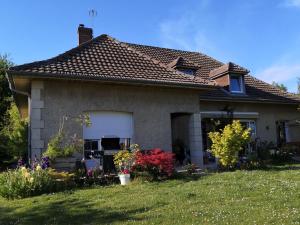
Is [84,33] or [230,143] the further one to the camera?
[84,33]

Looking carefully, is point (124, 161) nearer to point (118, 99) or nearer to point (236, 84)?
point (118, 99)

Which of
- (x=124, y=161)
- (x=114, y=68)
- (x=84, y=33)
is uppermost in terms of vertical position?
(x=84, y=33)

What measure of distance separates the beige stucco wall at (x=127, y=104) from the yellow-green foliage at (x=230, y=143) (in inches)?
90.3

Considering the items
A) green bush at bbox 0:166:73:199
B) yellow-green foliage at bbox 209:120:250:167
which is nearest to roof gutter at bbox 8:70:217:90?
yellow-green foliage at bbox 209:120:250:167

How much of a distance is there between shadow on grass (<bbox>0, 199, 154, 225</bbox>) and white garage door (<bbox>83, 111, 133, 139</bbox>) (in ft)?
18.2

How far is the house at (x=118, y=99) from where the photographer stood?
14.1m

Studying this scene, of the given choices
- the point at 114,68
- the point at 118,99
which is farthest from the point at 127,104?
the point at 114,68

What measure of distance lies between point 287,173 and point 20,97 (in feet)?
38.1

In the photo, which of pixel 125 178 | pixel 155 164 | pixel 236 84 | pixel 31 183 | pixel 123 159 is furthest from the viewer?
pixel 236 84

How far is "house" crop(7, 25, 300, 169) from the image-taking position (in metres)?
14.1

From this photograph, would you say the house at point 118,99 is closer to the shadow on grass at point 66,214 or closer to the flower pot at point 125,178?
the flower pot at point 125,178

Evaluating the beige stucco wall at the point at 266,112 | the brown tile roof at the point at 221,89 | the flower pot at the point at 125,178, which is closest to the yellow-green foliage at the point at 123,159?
the flower pot at the point at 125,178

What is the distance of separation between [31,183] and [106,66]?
6.01 metres

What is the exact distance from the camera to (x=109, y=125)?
608 inches
